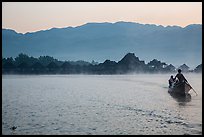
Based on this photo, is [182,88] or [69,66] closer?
[182,88]

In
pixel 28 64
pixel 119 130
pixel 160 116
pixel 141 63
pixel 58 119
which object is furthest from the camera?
pixel 141 63

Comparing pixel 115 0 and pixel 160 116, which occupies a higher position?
pixel 115 0

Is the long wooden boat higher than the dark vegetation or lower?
lower

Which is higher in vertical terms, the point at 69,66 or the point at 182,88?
the point at 69,66

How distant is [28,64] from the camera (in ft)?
408

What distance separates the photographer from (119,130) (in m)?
16.9

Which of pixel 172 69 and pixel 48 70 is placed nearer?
pixel 48 70

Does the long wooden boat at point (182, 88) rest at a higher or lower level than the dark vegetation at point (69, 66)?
lower

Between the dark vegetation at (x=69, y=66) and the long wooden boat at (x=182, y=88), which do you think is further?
the dark vegetation at (x=69, y=66)

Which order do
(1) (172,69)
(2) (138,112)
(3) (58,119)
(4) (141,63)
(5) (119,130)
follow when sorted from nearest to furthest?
(5) (119,130) → (3) (58,119) → (2) (138,112) → (4) (141,63) → (1) (172,69)

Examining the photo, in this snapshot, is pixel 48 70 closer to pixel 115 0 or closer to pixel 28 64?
pixel 28 64

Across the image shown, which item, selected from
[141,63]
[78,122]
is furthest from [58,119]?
[141,63]

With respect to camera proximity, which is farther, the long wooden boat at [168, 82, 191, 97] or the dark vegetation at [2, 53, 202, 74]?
the dark vegetation at [2, 53, 202, 74]

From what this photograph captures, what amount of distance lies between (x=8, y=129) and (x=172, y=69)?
144725 mm
